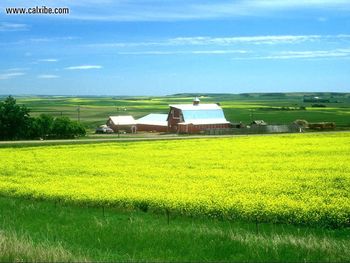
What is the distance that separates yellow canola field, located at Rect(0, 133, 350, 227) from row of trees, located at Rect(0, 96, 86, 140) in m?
24.3

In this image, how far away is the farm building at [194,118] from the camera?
74188 millimetres

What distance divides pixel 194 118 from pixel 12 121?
24.1 metres

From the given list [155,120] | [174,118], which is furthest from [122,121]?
[174,118]

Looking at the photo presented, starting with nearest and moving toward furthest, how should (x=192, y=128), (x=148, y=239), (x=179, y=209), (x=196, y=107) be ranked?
(x=148, y=239)
(x=179, y=209)
(x=192, y=128)
(x=196, y=107)

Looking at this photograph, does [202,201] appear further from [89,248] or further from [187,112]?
[187,112]

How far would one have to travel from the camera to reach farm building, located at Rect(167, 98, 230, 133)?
243 ft

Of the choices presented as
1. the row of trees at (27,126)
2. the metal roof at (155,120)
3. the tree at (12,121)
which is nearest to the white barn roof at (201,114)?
the metal roof at (155,120)

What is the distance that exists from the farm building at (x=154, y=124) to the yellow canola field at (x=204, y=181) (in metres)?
43.8

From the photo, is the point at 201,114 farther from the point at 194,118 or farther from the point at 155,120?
the point at 155,120

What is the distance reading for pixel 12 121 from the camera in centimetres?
6069

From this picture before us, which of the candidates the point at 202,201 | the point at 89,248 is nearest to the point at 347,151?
the point at 202,201

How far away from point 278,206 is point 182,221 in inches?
97.3

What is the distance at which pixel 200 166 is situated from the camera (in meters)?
27.6

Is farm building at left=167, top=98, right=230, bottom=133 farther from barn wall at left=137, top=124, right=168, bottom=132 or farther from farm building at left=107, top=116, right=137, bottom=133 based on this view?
farm building at left=107, top=116, right=137, bottom=133
